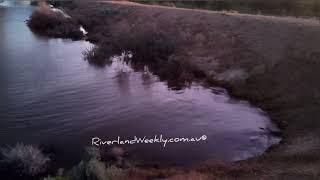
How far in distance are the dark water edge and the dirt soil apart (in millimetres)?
4811

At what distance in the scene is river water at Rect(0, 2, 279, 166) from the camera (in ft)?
59.3

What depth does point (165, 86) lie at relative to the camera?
27031 mm

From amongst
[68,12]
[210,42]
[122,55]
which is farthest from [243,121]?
[68,12]

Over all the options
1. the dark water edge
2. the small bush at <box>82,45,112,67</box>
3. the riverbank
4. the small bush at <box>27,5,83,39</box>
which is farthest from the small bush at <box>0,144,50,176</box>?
the dark water edge

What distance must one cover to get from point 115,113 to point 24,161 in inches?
257

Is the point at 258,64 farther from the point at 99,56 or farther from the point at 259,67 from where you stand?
the point at 99,56

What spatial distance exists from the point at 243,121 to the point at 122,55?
14.2m

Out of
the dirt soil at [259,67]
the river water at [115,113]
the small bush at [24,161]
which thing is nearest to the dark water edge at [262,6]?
the dirt soil at [259,67]

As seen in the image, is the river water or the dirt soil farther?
the river water

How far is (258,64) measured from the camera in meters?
27.4

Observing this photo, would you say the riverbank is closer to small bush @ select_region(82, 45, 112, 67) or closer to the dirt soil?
the dirt soil

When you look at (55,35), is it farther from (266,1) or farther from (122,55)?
(266,1)

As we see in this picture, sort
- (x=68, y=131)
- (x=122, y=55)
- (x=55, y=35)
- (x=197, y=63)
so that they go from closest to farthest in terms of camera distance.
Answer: (x=68, y=131)
(x=197, y=63)
(x=122, y=55)
(x=55, y=35)

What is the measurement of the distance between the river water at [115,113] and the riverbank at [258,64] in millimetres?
1128
